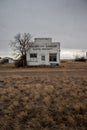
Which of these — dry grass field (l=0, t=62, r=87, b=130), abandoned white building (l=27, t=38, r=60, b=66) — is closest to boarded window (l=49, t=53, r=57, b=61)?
abandoned white building (l=27, t=38, r=60, b=66)

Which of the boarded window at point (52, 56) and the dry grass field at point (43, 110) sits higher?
the boarded window at point (52, 56)

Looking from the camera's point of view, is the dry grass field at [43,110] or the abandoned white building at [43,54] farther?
the abandoned white building at [43,54]

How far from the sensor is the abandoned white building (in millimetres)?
36781

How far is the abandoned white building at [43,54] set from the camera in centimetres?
3678

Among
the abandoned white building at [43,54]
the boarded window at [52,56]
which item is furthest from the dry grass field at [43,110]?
the boarded window at [52,56]

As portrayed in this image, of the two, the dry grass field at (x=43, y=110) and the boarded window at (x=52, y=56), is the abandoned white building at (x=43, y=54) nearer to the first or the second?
the boarded window at (x=52, y=56)

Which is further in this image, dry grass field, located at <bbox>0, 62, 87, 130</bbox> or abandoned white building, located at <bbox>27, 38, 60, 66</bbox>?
abandoned white building, located at <bbox>27, 38, 60, 66</bbox>

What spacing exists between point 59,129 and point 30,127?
964mm

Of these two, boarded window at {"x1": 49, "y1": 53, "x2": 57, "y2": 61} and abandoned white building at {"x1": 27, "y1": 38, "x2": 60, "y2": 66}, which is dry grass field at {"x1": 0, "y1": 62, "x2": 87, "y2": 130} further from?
boarded window at {"x1": 49, "y1": 53, "x2": 57, "y2": 61}

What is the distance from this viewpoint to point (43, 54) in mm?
36844

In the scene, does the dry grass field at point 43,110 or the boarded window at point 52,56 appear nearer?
the dry grass field at point 43,110

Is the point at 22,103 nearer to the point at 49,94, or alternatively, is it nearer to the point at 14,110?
the point at 14,110

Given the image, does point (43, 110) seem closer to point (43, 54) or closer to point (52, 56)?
point (43, 54)

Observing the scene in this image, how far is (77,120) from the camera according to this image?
6.46m
